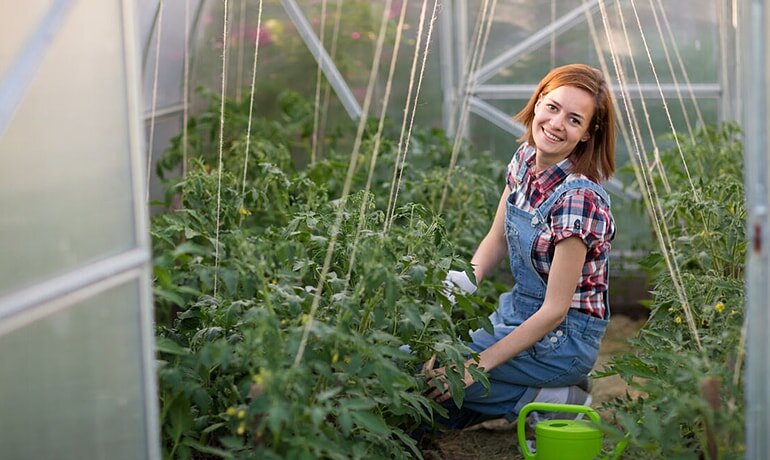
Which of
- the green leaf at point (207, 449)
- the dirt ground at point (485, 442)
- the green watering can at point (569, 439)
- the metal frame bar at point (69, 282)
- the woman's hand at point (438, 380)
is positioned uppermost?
the metal frame bar at point (69, 282)

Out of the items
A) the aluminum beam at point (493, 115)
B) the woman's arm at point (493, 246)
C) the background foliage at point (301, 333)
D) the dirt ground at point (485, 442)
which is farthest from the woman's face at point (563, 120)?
the aluminum beam at point (493, 115)

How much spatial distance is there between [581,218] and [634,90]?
2729 mm

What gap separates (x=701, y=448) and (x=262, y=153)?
2236 millimetres

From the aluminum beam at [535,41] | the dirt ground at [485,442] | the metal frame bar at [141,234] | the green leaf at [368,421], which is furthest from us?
the aluminum beam at [535,41]

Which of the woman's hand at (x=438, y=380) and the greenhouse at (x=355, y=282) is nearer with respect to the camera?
the greenhouse at (x=355, y=282)

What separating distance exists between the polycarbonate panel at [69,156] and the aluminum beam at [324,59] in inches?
139

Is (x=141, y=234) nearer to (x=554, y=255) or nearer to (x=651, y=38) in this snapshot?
(x=554, y=255)

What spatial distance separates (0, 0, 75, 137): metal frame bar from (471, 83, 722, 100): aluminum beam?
3.76 meters

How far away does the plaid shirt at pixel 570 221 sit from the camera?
310cm

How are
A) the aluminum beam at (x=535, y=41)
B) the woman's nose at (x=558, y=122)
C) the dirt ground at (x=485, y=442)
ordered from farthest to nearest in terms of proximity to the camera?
the aluminum beam at (x=535, y=41) < the dirt ground at (x=485, y=442) < the woman's nose at (x=558, y=122)

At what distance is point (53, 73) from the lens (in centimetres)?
209

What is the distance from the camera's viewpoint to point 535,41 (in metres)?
5.70

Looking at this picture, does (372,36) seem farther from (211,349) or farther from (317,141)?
(211,349)

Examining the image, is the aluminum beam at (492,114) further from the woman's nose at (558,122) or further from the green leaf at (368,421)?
the green leaf at (368,421)
